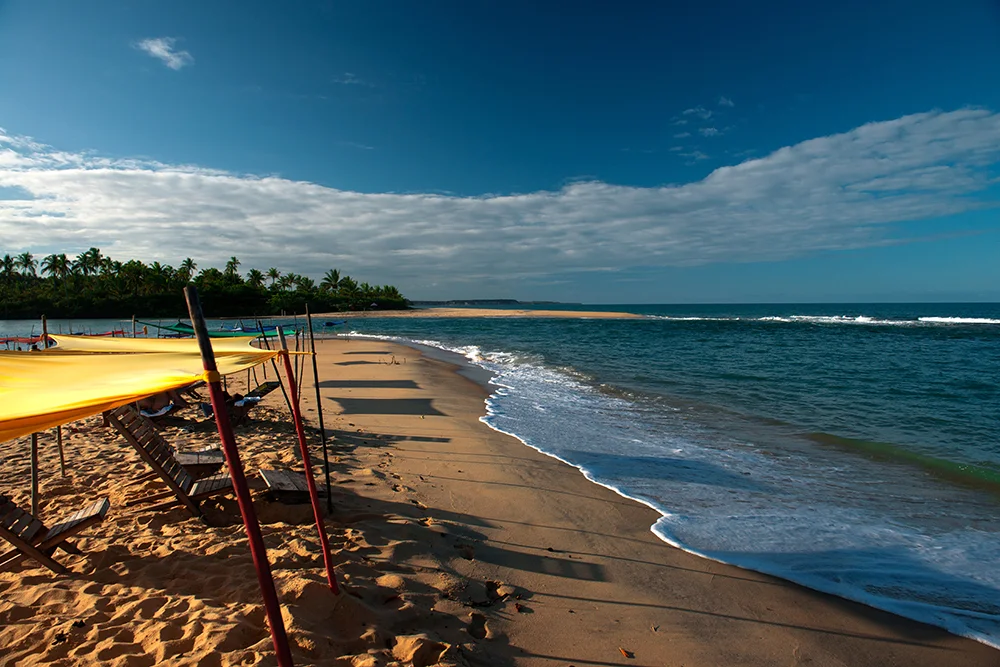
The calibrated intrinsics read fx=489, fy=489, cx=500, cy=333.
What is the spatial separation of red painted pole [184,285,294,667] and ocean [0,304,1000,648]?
438 centimetres

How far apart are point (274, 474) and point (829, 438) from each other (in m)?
10.1

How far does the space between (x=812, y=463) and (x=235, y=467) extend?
9.07 m

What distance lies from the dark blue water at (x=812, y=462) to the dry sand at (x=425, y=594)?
2.04 ft

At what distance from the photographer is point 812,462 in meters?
8.32

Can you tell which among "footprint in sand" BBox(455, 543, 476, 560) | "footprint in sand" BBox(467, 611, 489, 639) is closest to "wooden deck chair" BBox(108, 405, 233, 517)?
"footprint in sand" BBox(455, 543, 476, 560)

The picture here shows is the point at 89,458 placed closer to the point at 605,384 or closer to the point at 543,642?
the point at 543,642

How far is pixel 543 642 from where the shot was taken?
140 inches

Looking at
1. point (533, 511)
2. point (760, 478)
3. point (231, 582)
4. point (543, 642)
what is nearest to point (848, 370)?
point (760, 478)

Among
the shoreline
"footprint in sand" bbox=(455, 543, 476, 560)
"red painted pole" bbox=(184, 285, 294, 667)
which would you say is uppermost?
"red painted pole" bbox=(184, 285, 294, 667)

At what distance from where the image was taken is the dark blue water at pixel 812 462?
4.95 metres

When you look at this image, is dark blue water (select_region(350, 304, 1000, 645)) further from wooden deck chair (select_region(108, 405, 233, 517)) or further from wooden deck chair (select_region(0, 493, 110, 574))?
wooden deck chair (select_region(0, 493, 110, 574))

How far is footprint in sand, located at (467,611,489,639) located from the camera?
3547 mm

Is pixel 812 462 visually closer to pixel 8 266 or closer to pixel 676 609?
pixel 676 609

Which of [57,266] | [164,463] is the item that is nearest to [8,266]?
[57,266]
